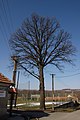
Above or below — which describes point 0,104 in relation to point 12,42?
below

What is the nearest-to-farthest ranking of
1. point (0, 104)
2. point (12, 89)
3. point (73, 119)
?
1. point (0, 104)
2. point (73, 119)
3. point (12, 89)

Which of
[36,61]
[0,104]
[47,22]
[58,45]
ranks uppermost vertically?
[47,22]

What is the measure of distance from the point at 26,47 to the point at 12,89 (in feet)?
49.1

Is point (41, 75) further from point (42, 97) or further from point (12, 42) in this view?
point (12, 42)

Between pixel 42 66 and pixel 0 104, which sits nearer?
pixel 0 104

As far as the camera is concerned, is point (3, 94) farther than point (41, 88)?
No

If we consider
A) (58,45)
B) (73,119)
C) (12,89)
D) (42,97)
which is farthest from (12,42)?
(73,119)

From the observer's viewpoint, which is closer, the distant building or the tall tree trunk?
the distant building

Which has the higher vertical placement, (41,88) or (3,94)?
(41,88)

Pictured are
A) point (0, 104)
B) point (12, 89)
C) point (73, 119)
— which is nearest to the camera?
point (0, 104)

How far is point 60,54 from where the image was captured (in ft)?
119

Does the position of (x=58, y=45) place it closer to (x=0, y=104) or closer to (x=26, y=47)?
(x=26, y=47)

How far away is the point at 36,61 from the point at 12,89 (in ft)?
48.1

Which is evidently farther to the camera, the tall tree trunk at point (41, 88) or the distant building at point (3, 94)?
the tall tree trunk at point (41, 88)
